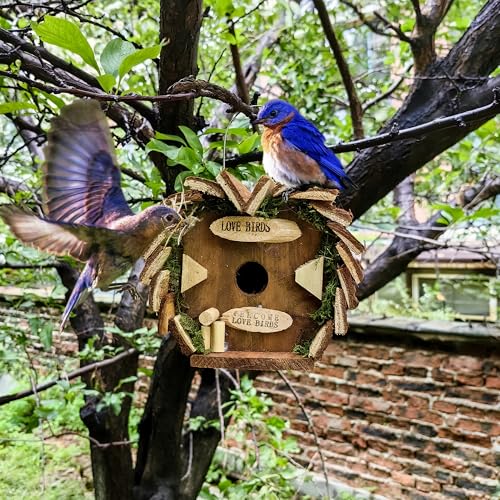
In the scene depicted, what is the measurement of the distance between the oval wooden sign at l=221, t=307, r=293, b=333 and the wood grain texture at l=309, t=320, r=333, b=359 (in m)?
0.08

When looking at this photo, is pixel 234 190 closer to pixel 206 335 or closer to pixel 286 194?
pixel 286 194

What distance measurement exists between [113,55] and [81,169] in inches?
7.8

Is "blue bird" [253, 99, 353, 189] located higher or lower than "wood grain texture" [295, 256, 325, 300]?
higher

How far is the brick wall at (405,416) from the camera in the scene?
2.83 metres

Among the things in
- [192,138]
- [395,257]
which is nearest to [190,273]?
[192,138]

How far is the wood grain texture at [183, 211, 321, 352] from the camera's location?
110cm

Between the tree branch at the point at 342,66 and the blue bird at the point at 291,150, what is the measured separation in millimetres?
590

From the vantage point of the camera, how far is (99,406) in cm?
177

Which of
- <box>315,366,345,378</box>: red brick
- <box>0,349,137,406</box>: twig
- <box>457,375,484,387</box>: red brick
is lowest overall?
<box>315,366,345,378</box>: red brick

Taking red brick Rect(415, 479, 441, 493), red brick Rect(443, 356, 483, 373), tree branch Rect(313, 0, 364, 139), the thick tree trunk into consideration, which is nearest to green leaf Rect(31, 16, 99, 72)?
tree branch Rect(313, 0, 364, 139)

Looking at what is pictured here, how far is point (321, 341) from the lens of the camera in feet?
3.46

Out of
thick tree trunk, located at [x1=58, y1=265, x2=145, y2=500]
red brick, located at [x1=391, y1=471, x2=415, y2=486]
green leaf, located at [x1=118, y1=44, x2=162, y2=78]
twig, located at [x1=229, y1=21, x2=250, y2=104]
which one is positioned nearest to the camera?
green leaf, located at [x1=118, y1=44, x2=162, y2=78]

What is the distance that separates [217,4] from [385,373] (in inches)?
102

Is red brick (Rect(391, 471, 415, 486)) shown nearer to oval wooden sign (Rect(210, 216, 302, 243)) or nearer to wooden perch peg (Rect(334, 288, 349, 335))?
wooden perch peg (Rect(334, 288, 349, 335))
